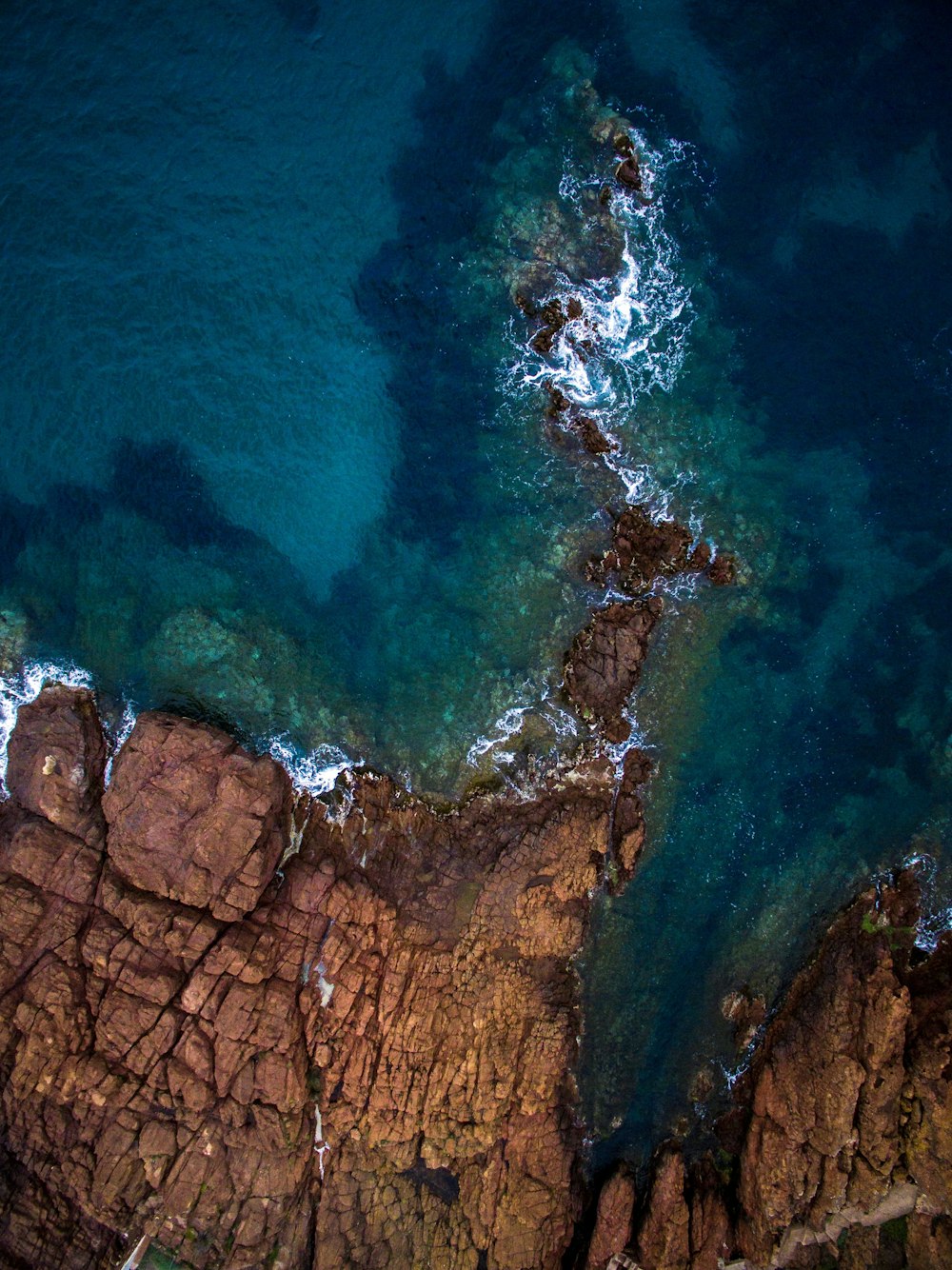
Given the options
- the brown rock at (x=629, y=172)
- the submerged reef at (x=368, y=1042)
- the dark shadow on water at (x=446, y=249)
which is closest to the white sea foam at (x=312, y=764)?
the submerged reef at (x=368, y=1042)

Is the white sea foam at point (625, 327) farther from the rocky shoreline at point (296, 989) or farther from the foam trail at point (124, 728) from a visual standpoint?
the foam trail at point (124, 728)

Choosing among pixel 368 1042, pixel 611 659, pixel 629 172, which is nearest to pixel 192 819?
pixel 368 1042

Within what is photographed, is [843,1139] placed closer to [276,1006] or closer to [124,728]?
[276,1006]

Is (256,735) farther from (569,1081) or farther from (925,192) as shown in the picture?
(925,192)

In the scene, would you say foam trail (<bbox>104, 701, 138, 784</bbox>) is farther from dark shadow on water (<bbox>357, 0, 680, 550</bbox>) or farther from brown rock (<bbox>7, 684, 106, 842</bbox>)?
dark shadow on water (<bbox>357, 0, 680, 550</bbox>)

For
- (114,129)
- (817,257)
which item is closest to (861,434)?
(817,257)

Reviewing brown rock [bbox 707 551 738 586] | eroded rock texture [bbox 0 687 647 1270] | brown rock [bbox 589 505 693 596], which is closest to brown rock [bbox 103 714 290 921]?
eroded rock texture [bbox 0 687 647 1270]

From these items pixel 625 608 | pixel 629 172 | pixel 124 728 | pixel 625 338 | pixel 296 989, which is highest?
pixel 629 172

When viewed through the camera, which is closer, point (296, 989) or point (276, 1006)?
point (276, 1006)
